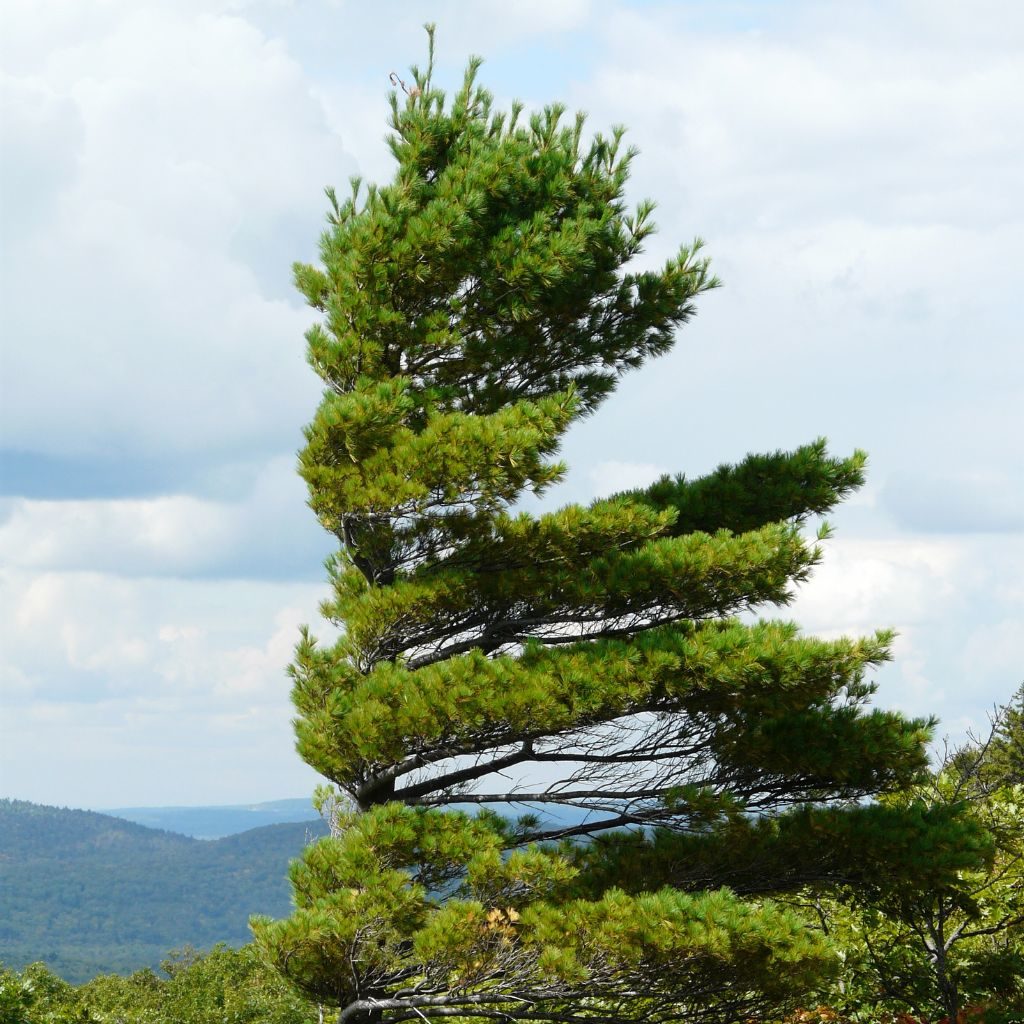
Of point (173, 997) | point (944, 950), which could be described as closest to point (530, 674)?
point (944, 950)

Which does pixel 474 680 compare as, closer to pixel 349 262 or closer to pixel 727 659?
pixel 727 659

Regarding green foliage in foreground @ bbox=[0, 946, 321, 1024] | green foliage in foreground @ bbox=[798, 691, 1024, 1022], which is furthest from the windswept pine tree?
green foliage in foreground @ bbox=[0, 946, 321, 1024]

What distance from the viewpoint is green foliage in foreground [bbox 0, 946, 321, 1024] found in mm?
13134

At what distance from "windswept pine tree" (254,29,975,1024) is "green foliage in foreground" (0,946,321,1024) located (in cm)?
601

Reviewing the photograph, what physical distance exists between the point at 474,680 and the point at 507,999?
2277 mm

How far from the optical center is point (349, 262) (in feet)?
30.3

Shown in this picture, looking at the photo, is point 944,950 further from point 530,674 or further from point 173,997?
point 173,997

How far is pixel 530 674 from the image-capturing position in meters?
8.19

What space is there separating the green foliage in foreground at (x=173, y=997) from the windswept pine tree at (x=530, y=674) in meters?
6.01

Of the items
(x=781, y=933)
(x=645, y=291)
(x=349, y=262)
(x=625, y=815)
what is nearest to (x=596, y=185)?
(x=645, y=291)

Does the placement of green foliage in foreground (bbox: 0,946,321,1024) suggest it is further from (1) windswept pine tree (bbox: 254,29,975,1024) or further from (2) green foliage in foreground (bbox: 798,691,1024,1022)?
(2) green foliage in foreground (bbox: 798,691,1024,1022)

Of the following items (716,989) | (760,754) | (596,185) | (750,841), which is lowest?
(716,989)

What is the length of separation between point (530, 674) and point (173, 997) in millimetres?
40567

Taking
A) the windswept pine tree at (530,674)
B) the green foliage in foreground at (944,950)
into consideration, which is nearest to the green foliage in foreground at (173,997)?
the windswept pine tree at (530,674)
